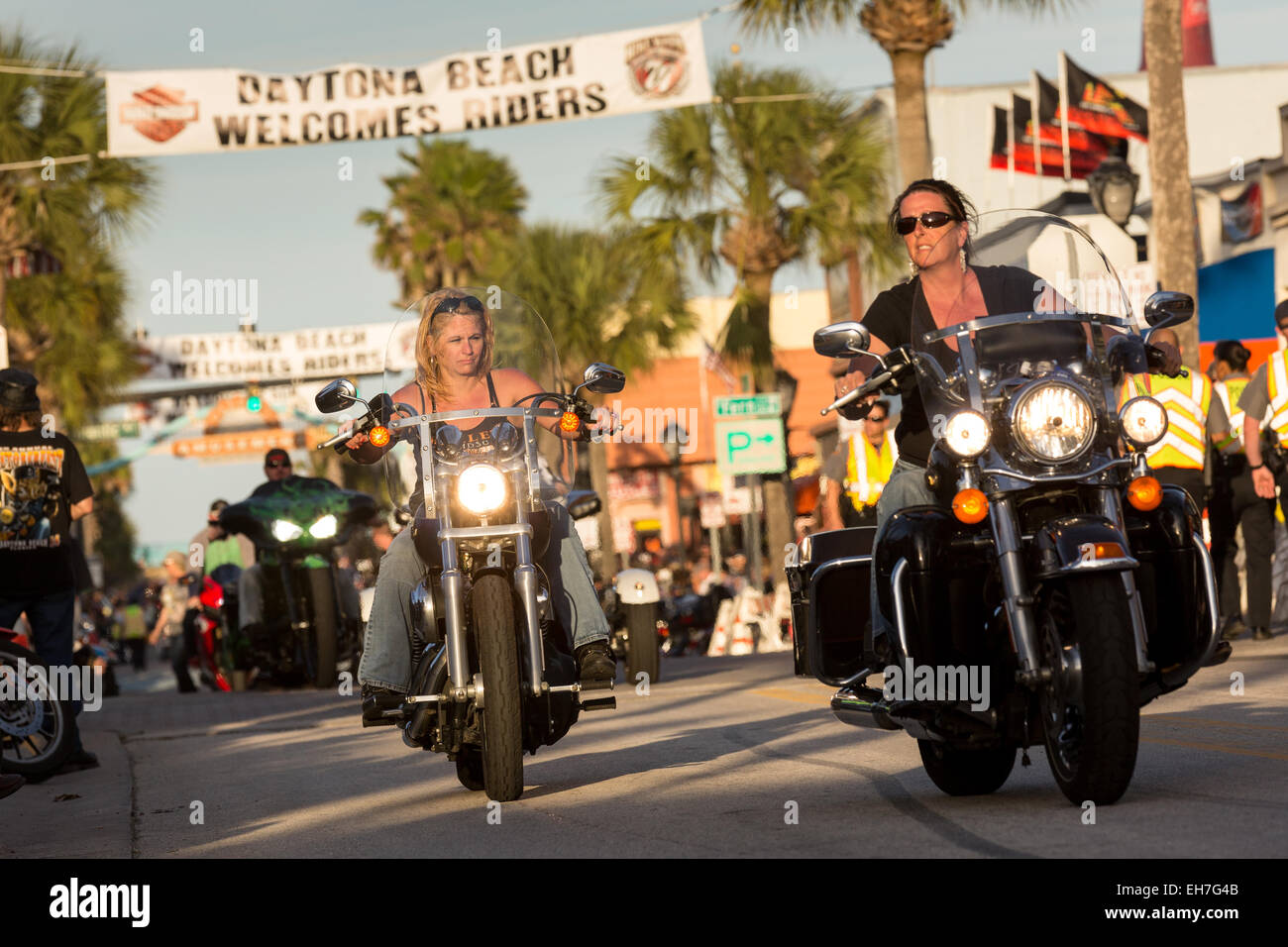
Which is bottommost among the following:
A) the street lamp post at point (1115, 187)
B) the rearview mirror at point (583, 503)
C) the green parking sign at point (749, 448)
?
the rearview mirror at point (583, 503)

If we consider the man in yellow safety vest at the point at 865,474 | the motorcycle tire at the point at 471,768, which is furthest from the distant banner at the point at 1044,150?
the motorcycle tire at the point at 471,768

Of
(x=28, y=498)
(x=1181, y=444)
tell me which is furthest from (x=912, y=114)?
(x=28, y=498)

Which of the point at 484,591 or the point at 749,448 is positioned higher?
the point at 749,448

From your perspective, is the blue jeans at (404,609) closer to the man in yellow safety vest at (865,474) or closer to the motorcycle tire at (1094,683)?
the motorcycle tire at (1094,683)

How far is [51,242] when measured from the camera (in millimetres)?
32188

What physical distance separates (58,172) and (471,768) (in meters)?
24.8

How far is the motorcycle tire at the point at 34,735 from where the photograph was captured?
361 inches

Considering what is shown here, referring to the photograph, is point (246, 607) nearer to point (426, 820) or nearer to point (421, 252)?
point (426, 820)

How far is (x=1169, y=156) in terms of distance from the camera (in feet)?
63.1

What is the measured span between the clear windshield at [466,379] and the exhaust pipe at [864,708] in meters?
1.58

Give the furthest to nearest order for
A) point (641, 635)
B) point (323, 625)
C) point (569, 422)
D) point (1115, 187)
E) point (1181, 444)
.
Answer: point (1115, 187), point (323, 625), point (641, 635), point (1181, 444), point (569, 422)

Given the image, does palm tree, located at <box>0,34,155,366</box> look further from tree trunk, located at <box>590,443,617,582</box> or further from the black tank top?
the black tank top

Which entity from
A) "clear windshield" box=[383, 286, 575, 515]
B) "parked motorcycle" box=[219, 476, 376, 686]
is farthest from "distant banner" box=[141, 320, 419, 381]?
"clear windshield" box=[383, 286, 575, 515]

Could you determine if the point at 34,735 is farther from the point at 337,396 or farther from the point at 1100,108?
the point at 1100,108
